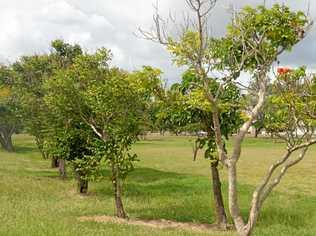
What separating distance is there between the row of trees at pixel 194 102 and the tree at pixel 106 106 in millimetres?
42

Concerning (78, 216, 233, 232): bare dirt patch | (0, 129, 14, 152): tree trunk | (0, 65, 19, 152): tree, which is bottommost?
(78, 216, 233, 232): bare dirt patch

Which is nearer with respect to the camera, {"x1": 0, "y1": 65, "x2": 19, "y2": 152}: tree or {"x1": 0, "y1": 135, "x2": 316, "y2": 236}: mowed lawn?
{"x1": 0, "y1": 135, "x2": 316, "y2": 236}: mowed lawn

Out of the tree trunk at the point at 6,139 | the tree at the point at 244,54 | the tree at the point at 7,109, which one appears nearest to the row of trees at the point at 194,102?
the tree at the point at 244,54

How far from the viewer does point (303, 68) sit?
12414 mm

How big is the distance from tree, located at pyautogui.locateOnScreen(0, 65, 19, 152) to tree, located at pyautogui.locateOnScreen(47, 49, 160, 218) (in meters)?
24.9

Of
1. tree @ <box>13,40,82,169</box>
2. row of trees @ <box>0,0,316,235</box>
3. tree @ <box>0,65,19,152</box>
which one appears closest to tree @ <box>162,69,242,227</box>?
row of trees @ <box>0,0,316,235</box>

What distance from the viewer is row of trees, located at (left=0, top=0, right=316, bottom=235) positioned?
945cm

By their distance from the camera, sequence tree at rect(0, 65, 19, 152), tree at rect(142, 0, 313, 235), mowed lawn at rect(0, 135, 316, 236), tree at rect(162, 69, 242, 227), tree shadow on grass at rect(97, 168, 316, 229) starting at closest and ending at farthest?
tree at rect(142, 0, 313, 235) → mowed lawn at rect(0, 135, 316, 236) → tree at rect(162, 69, 242, 227) → tree shadow on grass at rect(97, 168, 316, 229) → tree at rect(0, 65, 19, 152)

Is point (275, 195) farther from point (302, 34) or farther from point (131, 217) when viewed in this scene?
point (302, 34)

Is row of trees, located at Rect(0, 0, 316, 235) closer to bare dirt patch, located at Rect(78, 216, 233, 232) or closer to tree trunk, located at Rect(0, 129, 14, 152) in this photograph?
bare dirt patch, located at Rect(78, 216, 233, 232)

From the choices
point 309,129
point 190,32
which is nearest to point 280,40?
point 309,129

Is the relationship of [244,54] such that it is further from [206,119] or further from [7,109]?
[7,109]

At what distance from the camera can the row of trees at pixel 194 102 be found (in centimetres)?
945

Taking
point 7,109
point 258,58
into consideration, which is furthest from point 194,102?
point 7,109
